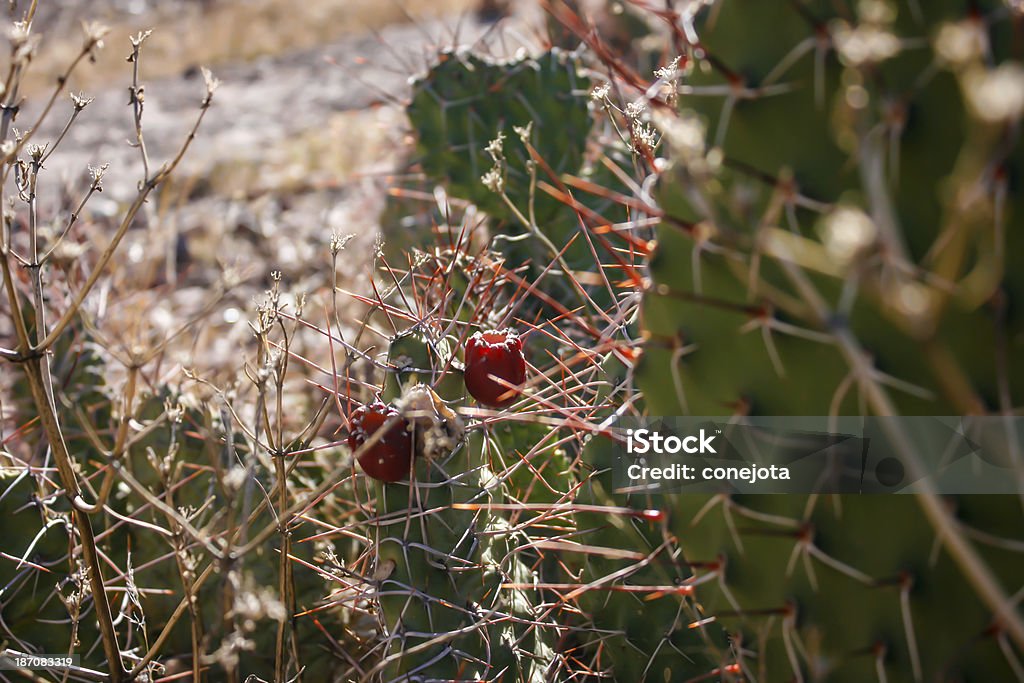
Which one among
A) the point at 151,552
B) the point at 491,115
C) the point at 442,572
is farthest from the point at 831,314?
the point at 491,115

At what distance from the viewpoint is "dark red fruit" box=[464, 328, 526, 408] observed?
5.32 feet

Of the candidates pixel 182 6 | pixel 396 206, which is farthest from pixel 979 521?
pixel 182 6

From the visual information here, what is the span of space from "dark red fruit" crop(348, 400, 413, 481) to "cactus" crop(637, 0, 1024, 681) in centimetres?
44

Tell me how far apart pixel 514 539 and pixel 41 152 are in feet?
3.81

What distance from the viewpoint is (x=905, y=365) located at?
3.41 feet

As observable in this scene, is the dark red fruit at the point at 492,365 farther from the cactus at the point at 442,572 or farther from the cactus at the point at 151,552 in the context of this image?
the cactus at the point at 151,552

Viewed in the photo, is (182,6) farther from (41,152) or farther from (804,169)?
(804,169)

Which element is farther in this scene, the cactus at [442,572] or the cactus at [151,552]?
the cactus at [151,552]

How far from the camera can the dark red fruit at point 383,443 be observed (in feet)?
4.87

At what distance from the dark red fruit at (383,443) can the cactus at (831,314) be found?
17.4 inches

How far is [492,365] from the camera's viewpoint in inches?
63.9

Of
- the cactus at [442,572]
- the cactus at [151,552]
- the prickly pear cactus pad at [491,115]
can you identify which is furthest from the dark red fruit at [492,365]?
the prickly pear cactus pad at [491,115]

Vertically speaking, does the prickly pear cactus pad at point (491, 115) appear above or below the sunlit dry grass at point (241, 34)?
below

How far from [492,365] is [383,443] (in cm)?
26
